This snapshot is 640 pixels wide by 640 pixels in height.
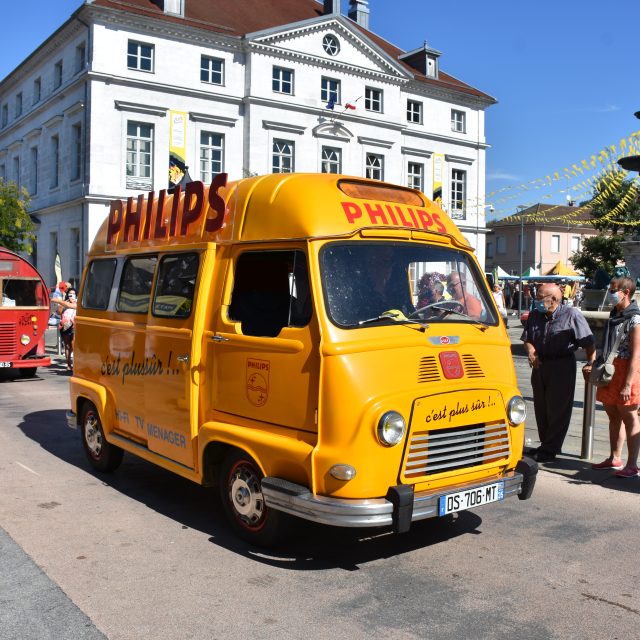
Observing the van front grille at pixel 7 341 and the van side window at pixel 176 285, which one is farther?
the van front grille at pixel 7 341

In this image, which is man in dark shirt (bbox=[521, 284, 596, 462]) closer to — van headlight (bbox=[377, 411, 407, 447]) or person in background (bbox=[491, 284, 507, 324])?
person in background (bbox=[491, 284, 507, 324])

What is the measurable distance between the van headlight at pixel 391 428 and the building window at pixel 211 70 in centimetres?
3646

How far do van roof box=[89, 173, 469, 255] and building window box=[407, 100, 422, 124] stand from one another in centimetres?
4275

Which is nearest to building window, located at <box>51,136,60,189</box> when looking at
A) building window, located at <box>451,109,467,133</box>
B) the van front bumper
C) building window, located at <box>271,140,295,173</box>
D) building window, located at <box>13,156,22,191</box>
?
building window, located at <box>13,156,22,191</box>

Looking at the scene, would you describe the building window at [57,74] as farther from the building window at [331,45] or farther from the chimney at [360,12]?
the chimney at [360,12]

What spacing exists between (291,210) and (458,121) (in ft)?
155

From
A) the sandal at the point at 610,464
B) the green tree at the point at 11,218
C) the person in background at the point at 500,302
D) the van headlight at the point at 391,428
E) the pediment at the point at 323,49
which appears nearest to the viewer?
the van headlight at the point at 391,428

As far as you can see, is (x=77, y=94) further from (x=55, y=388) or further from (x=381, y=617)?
(x=381, y=617)

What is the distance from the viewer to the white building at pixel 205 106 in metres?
35.8

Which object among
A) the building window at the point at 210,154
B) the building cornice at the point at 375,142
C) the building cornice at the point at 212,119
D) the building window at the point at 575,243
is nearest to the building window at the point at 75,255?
the building window at the point at 210,154

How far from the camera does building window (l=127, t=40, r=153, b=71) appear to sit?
1411 inches

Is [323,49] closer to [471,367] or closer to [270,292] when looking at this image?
[270,292]

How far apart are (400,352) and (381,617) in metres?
1.60

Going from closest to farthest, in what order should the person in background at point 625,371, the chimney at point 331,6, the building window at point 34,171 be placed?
the person in background at point 625,371 < the building window at point 34,171 < the chimney at point 331,6
